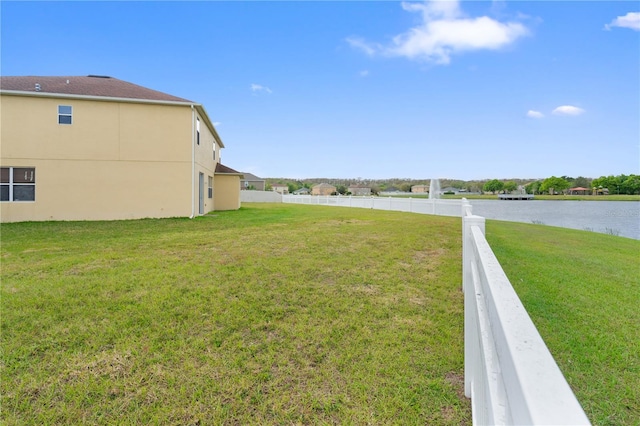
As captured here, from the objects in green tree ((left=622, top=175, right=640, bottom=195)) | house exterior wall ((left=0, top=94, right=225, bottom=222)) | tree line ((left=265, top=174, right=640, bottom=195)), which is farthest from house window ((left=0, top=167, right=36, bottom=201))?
green tree ((left=622, top=175, right=640, bottom=195))

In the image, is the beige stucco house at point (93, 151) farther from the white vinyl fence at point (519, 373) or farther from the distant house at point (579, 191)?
the distant house at point (579, 191)

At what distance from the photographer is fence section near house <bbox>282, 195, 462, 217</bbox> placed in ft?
56.5

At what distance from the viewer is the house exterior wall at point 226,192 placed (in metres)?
19.6

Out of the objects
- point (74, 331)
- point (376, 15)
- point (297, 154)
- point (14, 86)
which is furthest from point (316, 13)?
point (297, 154)

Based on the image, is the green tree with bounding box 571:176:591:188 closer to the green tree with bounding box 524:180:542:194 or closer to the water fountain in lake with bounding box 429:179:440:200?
the green tree with bounding box 524:180:542:194

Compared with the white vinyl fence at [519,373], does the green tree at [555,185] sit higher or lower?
higher

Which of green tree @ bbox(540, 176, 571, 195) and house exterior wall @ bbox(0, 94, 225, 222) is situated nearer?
house exterior wall @ bbox(0, 94, 225, 222)

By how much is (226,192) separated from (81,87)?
863 centimetres

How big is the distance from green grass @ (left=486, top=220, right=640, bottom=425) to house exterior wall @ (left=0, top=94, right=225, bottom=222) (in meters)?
12.9

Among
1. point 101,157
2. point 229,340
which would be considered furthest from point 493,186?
point 229,340

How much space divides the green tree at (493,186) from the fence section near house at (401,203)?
3363cm

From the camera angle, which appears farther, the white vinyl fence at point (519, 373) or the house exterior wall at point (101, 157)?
the house exterior wall at point (101, 157)

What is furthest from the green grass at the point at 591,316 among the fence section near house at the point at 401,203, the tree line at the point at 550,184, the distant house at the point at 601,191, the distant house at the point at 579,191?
the distant house at the point at 579,191

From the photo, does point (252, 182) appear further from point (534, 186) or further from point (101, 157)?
point (534, 186)
